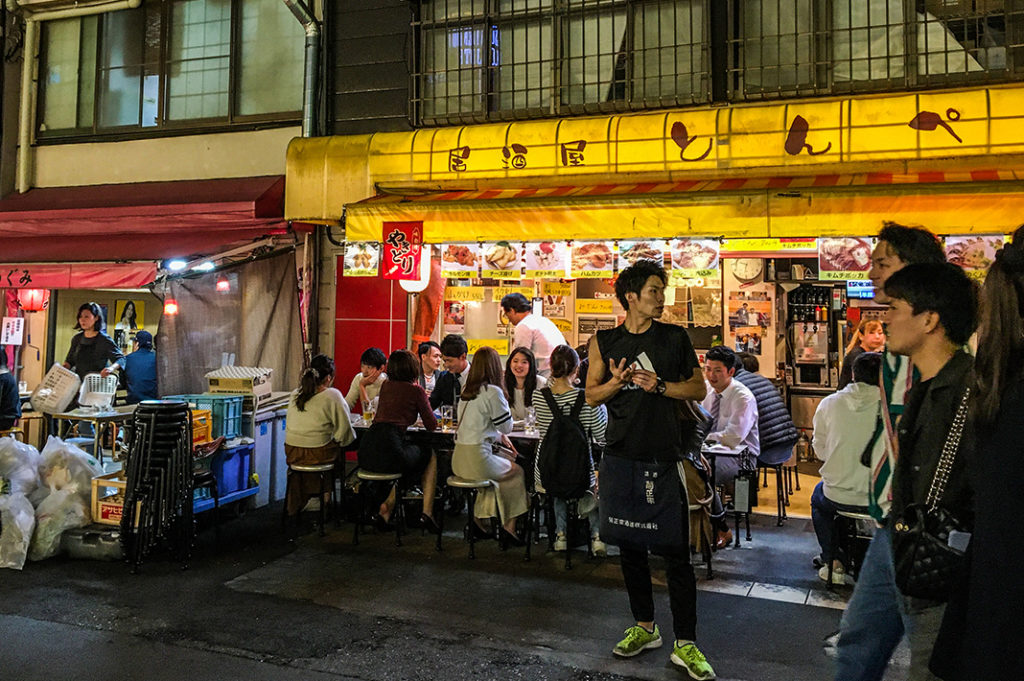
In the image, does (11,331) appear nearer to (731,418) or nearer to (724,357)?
(724,357)

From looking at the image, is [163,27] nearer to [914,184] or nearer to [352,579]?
[352,579]

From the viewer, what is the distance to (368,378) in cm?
945

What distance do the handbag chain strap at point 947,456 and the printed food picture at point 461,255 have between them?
717 cm

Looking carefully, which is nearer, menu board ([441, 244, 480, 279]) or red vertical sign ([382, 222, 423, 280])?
red vertical sign ([382, 222, 423, 280])

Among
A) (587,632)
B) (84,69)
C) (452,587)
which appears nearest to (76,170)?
(84,69)

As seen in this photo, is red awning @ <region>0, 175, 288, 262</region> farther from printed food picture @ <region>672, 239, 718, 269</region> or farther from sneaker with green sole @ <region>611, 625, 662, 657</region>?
sneaker with green sole @ <region>611, 625, 662, 657</region>

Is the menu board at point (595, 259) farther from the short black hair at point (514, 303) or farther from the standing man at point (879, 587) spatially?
the standing man at point (879, 587)

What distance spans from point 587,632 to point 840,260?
470 cm

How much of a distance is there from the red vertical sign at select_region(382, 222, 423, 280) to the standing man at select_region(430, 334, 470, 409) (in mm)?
936

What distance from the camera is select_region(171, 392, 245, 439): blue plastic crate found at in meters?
8.14

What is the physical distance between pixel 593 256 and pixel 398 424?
2862 mm

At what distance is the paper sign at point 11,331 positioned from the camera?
12.7m

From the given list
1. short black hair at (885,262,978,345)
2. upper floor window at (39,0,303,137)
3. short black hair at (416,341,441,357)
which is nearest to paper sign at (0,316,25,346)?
upper floor window at (39,0,303,137)

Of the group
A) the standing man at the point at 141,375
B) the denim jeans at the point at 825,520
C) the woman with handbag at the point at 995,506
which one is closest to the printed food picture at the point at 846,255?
the denim jeans at the point at 825,520
